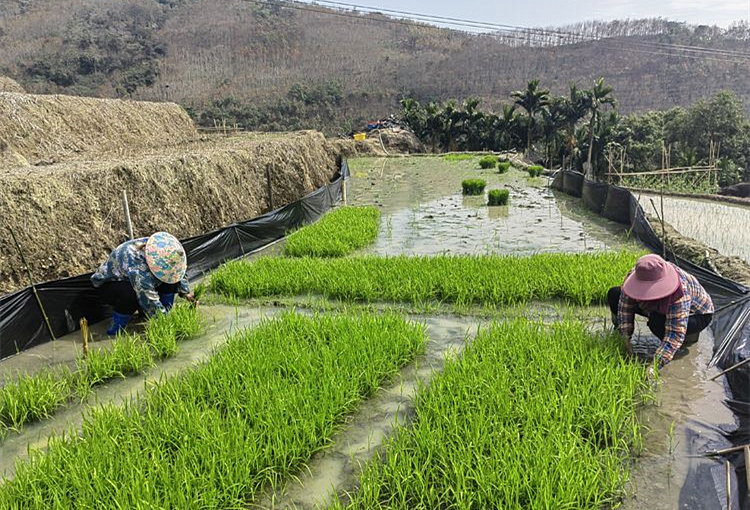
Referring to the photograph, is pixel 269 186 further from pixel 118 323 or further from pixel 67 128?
pixel 118 323

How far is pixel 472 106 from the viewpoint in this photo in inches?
1223

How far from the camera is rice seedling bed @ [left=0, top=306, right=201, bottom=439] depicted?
313 cm

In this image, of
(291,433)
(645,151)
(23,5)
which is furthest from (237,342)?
(23,5)

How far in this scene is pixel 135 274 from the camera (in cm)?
409

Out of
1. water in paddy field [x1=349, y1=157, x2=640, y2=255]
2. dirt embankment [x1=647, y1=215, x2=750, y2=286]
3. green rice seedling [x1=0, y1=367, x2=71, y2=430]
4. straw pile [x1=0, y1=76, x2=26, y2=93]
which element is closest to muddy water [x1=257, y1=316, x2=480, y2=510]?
green rice seedling [x1=0, y1=367, x2=71, y2=430]

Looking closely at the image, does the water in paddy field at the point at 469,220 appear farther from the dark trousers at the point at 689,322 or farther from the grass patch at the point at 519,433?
the grass patch at the point at 519,433

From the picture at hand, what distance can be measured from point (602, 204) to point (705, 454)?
27.0ft

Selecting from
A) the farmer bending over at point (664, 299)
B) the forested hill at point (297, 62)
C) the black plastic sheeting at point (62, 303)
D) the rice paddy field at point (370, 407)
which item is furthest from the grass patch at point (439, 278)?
the forested hill at point (297, 62)

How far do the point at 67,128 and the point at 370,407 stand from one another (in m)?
10.9

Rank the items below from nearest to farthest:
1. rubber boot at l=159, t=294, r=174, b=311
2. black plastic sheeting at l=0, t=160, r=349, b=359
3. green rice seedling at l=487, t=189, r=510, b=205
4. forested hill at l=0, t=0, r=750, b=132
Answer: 1. black plastic sheeting at l=0, t=160, r=349, b=359
2. rubber boot at l=159, t=294, r=174, b=311
3. green rice seedling at l=487, t=189, r=510, b=205
4. forested hill at l=0, t=0, r=750, b=132

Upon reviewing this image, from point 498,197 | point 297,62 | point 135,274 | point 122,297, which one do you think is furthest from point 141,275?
point 297,62

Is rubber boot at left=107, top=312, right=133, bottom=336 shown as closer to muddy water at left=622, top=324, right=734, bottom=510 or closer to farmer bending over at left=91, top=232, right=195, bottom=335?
farmer bending over at left=91, top=232, right=195, bottom=335

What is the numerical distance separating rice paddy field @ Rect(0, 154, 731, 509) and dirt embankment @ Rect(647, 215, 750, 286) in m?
1.16

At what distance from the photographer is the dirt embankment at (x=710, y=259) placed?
5.18 meters
